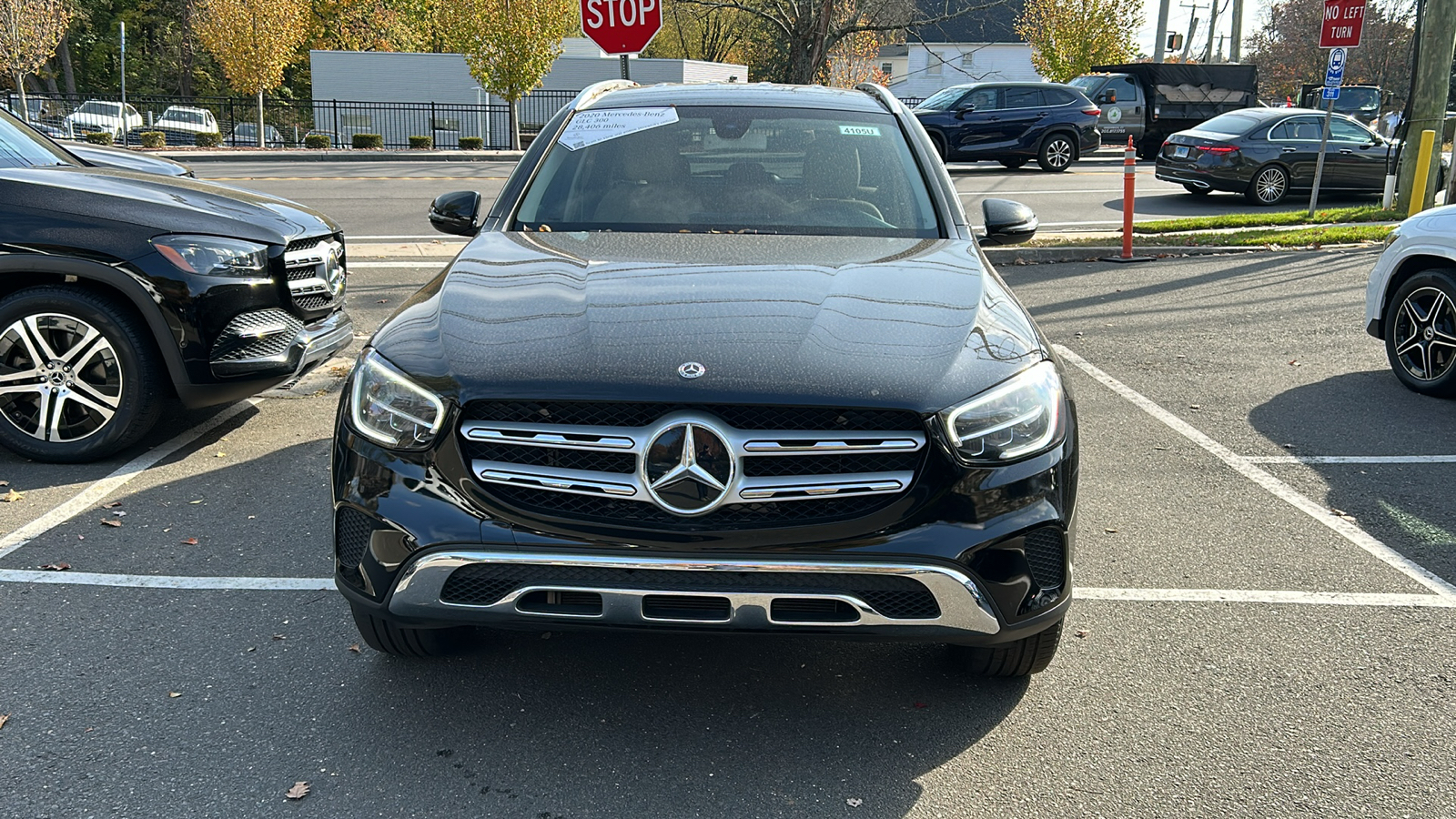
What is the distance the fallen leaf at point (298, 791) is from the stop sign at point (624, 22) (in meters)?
8.46

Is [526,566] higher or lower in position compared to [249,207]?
lower

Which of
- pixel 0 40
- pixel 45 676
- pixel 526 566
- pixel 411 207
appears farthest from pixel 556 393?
pixel 0 40

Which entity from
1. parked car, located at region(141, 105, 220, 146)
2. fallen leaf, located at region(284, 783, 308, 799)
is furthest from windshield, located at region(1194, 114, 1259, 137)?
parked car, located at region(141, 105, 220, 146)

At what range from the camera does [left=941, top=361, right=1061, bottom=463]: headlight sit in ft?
9.21

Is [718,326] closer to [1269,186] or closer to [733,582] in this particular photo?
[733,582]

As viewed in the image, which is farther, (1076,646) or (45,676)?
(1076,646)

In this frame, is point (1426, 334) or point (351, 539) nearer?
point (351, 539)

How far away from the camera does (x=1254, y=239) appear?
43.5 ft

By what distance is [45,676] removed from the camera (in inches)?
135

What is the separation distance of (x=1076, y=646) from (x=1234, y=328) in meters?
6.05

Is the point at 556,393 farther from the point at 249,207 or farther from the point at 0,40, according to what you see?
the point at 0,40

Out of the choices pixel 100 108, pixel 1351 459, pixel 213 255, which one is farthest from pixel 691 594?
pixel 100 108

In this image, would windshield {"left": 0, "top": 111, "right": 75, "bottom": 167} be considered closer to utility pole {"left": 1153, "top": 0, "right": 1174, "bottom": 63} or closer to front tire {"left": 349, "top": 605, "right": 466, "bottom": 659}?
front tire {"left": 349, "top": 605, "right": 466, "bottom": 659}

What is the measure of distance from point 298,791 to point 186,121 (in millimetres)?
38741
